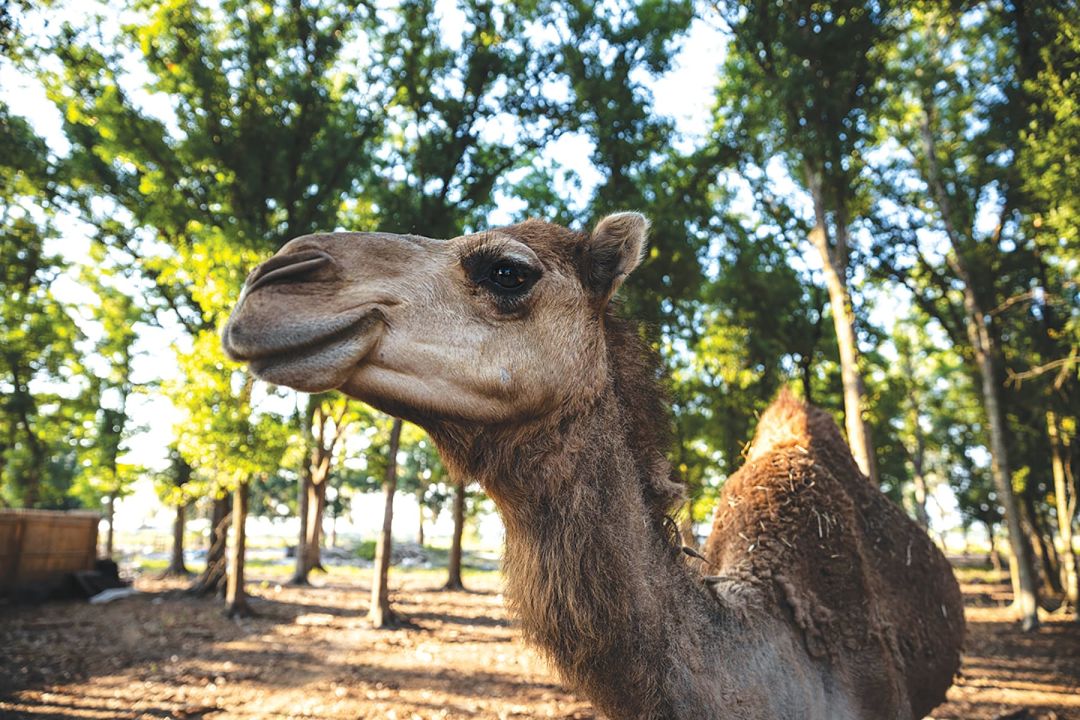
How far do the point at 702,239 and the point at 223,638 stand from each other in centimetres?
1308

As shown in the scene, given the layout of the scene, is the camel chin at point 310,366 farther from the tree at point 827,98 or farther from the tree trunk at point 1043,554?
the tree trunk at point 1043,554

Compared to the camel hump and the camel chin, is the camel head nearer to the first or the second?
the camel chin

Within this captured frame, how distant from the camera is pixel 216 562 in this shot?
1781 cm

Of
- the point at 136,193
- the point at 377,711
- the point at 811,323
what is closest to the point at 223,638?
the point at 377,711

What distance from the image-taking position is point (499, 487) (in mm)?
2238

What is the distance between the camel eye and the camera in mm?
2260

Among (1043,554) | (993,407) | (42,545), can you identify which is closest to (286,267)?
(993,407)

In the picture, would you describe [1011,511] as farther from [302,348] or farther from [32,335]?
[32,335]

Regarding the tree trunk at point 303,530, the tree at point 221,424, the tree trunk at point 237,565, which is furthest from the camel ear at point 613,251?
the tree trunk at point 303,530

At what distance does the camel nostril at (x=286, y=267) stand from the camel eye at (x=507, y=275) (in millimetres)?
624

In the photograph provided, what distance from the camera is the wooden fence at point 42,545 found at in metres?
15.6

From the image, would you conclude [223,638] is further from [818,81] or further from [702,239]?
[818,81]

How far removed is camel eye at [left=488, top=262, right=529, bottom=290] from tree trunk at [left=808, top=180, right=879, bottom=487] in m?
7.87

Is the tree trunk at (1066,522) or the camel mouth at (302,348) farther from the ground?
the camel mouth at (302,348)
